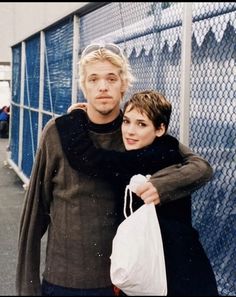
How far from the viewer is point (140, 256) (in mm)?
1650

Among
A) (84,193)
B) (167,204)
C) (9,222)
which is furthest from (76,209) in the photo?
(9,222)

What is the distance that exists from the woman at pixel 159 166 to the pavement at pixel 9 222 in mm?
1811

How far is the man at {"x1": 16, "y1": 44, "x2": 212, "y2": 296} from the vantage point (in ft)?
6.61

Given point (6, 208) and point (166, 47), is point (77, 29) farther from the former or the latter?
point (6, 208)

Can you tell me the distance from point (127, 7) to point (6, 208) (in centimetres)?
419

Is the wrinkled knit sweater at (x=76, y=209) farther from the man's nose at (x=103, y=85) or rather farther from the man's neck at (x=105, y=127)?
the man's nose at (x=103, y=85)

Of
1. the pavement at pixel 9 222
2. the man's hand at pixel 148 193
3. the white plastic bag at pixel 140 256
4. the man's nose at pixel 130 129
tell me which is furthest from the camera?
the pavement at pixel 9 222

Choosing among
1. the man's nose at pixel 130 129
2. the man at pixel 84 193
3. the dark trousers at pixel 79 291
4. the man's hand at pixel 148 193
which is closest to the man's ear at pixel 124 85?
the man at pixel 84 193

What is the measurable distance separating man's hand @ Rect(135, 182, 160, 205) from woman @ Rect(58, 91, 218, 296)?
55 mm

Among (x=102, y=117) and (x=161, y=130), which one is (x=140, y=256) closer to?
(x=161, y=130)

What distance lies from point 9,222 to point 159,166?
499 centimetres

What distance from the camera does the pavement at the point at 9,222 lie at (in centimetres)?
458

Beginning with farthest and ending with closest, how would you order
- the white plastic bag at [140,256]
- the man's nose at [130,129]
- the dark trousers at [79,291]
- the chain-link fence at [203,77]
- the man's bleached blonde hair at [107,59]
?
1. the chain-link fence at [203,77]
2. the dark trousers at [79,291]
3. the man's bleached blonde hair at [107,59]
4. the man's nose at [130,129]
5. the white plastic bag at [140,256]

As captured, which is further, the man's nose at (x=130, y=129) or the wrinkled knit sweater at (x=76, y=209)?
the wrinkled knit sweater at (x=76, y=209)
